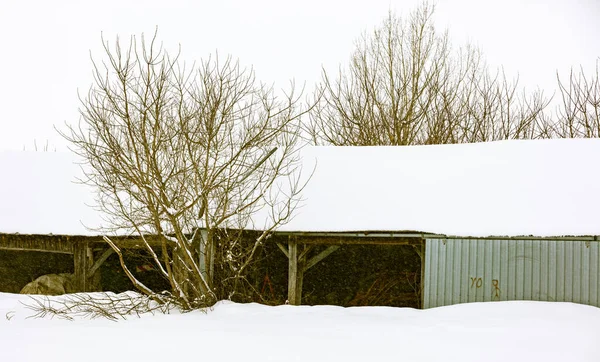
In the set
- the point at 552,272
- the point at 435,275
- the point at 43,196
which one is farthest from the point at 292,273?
the point at 43,196

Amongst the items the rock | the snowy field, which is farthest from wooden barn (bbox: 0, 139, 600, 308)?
the rock

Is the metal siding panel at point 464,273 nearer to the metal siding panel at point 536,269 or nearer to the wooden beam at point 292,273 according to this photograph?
the metal siding panel at point 536,269

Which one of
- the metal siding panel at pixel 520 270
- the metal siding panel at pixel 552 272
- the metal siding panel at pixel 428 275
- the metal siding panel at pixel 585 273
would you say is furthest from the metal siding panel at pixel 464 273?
the metal siding panel at pixel 585 273

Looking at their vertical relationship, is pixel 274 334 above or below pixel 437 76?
below

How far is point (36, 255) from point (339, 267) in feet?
29.6

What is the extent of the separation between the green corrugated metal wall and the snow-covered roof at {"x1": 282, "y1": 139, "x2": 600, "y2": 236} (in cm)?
30

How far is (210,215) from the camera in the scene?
13039 millimetres

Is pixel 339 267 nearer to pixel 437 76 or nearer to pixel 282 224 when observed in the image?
pixel 282 224

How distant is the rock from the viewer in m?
16.5

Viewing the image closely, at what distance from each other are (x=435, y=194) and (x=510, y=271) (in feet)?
8.10

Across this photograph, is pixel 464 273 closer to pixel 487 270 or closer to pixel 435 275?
pixel 487 270

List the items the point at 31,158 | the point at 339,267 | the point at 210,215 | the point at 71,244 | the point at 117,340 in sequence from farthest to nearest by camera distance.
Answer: the point at 31,158 → the point at 339,267 → the point at 71,244 → the point at 210,215 → the point at 117,340

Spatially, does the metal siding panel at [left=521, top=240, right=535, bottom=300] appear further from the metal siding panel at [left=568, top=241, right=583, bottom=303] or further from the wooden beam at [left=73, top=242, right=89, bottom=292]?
the wooden beam at [left=73, top=242, right=89, bottom=292]

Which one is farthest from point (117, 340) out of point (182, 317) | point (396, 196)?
point (396, 196)
